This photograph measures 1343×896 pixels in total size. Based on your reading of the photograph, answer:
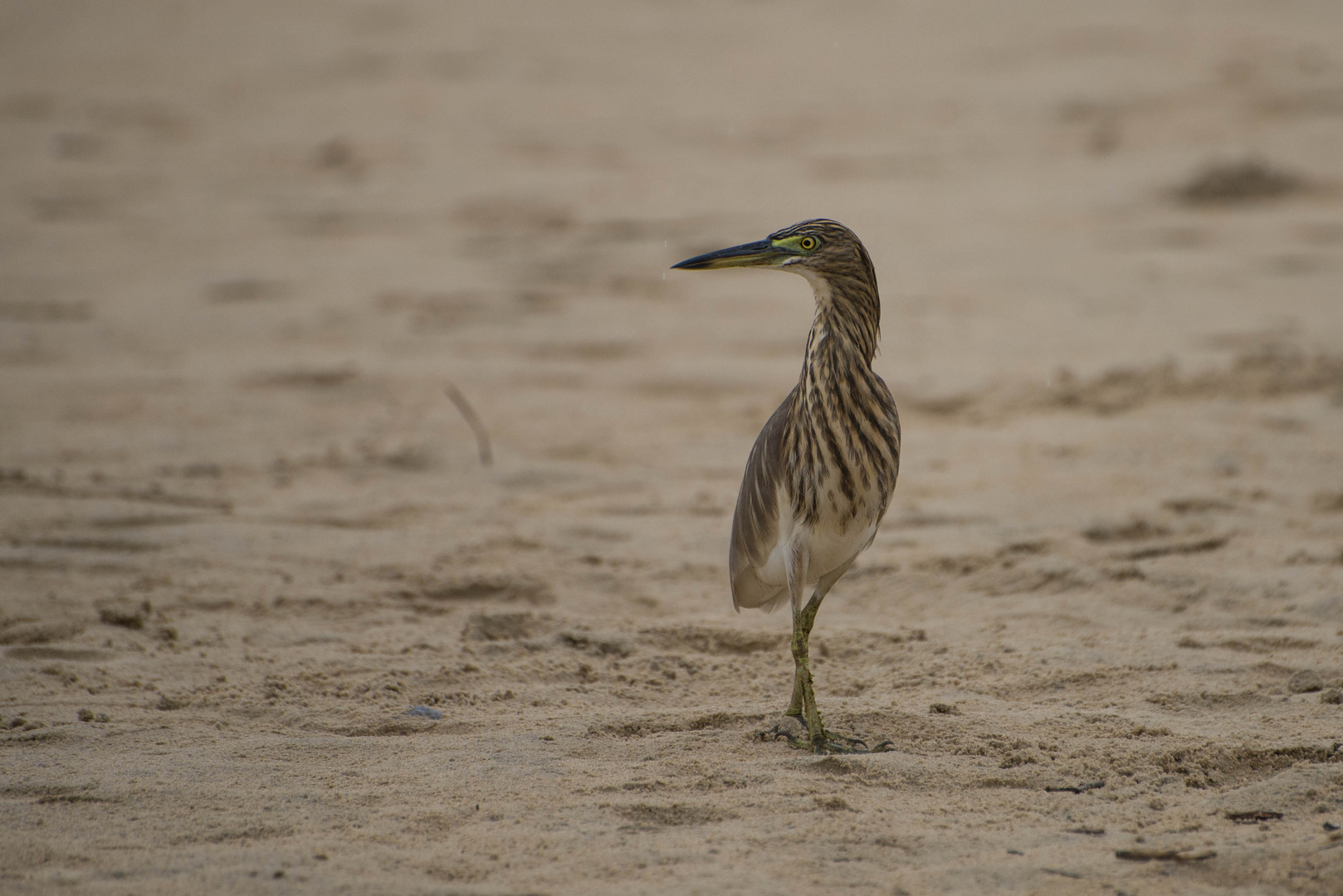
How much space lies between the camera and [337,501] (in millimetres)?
5312

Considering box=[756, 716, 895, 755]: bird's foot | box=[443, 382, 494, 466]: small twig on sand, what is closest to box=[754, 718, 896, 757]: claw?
box=[756, 716, 895, 755]: bird's foot

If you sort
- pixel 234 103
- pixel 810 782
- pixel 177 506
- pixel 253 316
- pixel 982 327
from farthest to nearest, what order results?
pixel 234 103 → pixel 253 316 → pixel 982 327 → pixel 177 506 → pixel 810 782

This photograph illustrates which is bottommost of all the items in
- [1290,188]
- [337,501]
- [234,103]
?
[337,501]

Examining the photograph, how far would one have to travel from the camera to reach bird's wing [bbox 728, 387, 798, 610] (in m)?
3.52

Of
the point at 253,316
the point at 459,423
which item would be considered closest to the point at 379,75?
the point at 253,316

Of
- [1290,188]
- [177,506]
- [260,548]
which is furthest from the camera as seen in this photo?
[1290,188]

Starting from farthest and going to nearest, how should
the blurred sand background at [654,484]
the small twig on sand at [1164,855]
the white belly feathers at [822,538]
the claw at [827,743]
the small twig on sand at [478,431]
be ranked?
the small twig on sand at [478,431], the white belly feathers at [822,538], the claw at [827,743], the blurred sand background at [654,484], the small twig on sand at [1164,855]

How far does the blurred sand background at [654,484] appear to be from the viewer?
2877mm

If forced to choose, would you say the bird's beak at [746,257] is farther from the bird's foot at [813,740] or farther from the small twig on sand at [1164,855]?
the small twig on sand at [1164,855]

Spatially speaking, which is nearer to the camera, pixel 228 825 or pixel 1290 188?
pixel 228 825

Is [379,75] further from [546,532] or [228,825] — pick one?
[228,825]

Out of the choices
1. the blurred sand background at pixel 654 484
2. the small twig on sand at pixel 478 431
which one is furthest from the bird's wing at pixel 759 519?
the small twig on sand at pixel 478 431

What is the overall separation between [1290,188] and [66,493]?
8.22 m

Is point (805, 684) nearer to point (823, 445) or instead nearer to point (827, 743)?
point (827, 743)
